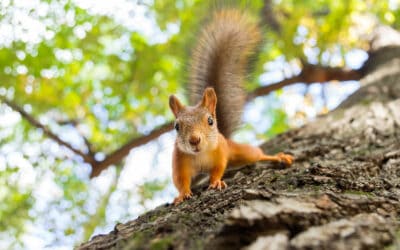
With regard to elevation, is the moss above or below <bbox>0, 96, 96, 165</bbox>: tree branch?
below

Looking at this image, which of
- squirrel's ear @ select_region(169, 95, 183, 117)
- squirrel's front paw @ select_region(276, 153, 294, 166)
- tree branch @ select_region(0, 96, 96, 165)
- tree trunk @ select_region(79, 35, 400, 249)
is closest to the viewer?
tree trunk @ select_region(79, 35, 400, 249)

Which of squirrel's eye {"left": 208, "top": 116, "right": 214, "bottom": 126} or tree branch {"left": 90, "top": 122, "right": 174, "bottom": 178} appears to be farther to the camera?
tree branch {"left": 90, "top": 122, "right": 174, "bottom": 178}

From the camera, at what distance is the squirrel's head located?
2.73 meters

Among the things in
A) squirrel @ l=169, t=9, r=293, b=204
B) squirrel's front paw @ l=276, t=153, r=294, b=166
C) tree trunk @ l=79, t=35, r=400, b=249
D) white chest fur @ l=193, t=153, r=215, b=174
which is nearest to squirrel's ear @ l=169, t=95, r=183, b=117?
squirrel @ l=169, t=9, r=293, b=204

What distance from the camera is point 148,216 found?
1898mm

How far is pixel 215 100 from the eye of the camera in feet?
9.52

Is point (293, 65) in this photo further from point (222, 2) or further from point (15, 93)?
point (15, 93)

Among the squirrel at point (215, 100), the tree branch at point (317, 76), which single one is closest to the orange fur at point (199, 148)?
the squirrel at point (215, 100)

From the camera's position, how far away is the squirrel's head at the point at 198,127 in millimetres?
2730

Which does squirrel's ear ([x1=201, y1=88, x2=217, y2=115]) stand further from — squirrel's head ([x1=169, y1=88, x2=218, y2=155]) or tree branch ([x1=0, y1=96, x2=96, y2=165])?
tree branch ([x1=0, y1=96, x2=96, y2=165])

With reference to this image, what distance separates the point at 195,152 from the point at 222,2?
3.71 feet

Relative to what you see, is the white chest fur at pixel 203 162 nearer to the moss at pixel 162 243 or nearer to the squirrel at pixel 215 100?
the squirrel at pixel 215 100

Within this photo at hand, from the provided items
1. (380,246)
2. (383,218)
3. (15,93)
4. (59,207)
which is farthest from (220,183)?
(59,207)

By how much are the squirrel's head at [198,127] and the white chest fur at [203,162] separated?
7 centimetres
